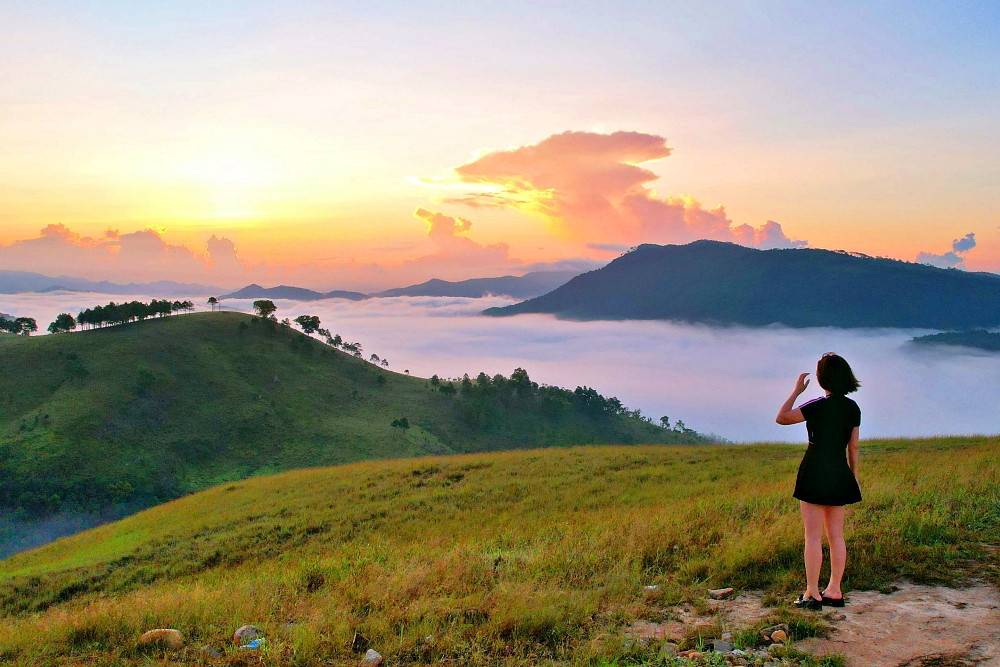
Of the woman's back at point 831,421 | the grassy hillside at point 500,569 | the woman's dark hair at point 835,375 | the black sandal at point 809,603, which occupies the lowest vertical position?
the grassy hillside at point 500,569

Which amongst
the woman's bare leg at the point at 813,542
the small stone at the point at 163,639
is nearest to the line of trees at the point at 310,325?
the small stone at the point at 163,639

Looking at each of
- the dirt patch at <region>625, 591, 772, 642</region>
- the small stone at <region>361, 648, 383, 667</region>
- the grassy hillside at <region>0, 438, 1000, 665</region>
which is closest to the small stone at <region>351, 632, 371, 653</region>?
the grassy hillside at <region>0, 438, 1000, 665</region>

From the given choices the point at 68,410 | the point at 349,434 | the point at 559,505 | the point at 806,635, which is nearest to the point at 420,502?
the point at 559,505

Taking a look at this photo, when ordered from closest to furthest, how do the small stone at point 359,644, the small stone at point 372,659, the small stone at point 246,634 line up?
the small stone at point 372,659
the small stone at point 359,644
the small stone at point 246,634

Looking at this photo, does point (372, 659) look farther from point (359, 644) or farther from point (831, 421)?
point (831, 421)

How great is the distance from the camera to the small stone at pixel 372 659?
5.59 meters

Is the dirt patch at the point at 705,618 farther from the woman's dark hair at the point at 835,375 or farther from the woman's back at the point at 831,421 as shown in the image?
the woman's dark hair at the point at 835,375

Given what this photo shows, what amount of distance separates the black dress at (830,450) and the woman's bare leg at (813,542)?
6.5 inches

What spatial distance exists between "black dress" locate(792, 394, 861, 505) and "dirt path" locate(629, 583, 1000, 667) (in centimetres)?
132

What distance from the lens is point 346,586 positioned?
25.9ft

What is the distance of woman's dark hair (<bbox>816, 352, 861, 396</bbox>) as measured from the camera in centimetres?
605

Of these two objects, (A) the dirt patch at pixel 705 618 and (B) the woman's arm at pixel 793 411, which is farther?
(B) the woman's arm at pixel 793 411

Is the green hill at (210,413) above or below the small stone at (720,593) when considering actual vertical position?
below

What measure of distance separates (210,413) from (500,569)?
104365 millimetres
